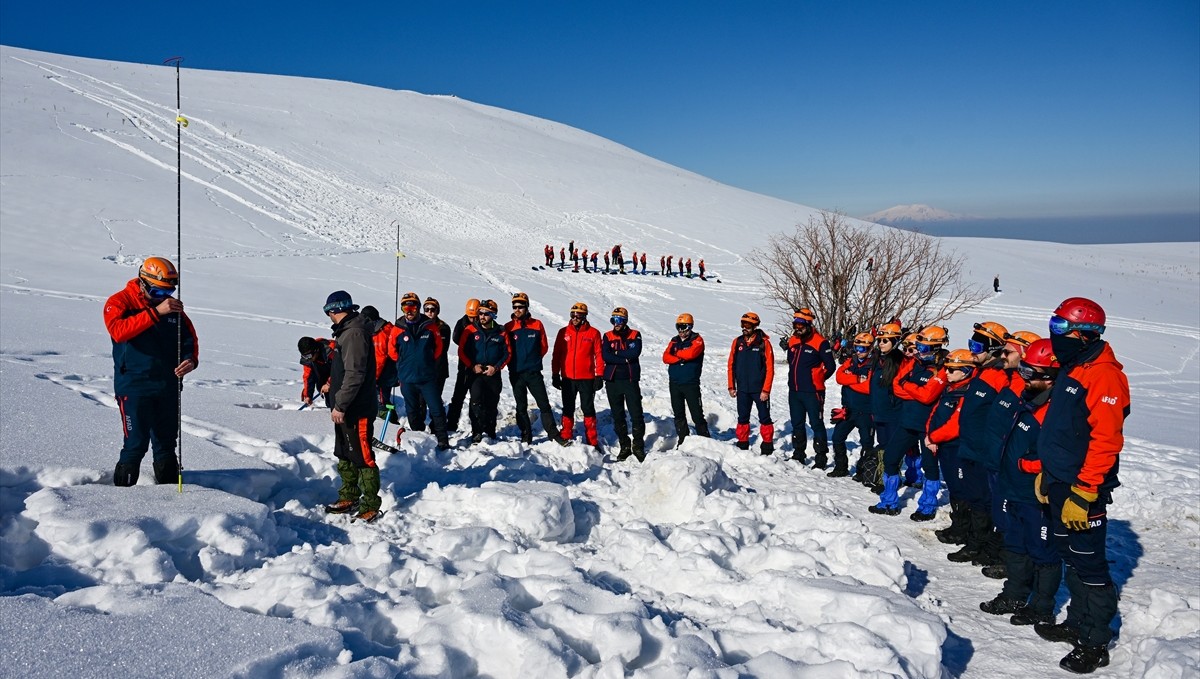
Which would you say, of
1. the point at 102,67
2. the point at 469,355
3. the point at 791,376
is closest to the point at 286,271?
the point at 469,355

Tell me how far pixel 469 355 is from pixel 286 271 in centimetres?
1677

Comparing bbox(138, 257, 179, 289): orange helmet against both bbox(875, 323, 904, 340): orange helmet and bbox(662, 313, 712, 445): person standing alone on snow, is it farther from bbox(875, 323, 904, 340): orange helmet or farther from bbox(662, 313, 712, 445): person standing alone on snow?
bbox(875, 323, 904, 340): orange helmet

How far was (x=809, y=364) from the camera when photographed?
28.2ft

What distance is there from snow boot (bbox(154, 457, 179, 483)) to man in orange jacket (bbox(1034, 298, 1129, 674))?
19.3ft

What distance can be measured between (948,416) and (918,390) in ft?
1.60

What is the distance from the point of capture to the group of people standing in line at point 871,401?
422 cm

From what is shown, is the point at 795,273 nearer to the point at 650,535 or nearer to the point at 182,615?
the point at 650,535

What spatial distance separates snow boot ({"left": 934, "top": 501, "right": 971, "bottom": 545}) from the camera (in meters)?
6.20

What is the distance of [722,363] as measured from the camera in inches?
662

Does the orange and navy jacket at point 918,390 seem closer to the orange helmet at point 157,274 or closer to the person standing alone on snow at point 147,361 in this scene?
the person standing alone on snow at point 147,361

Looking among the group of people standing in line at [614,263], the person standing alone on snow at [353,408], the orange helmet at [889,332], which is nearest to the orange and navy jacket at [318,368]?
the person standing alone on snow at [353,408]

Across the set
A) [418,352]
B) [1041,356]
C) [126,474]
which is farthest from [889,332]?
[126,474]

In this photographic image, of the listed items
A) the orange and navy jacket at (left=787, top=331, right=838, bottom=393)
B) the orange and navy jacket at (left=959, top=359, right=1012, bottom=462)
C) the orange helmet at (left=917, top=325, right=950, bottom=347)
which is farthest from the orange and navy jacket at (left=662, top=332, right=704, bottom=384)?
Result: the orange and navy jacket at (left=959, top=359, right=1012, bottom=462)

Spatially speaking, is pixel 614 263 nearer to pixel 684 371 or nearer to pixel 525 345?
pixel 684 371
